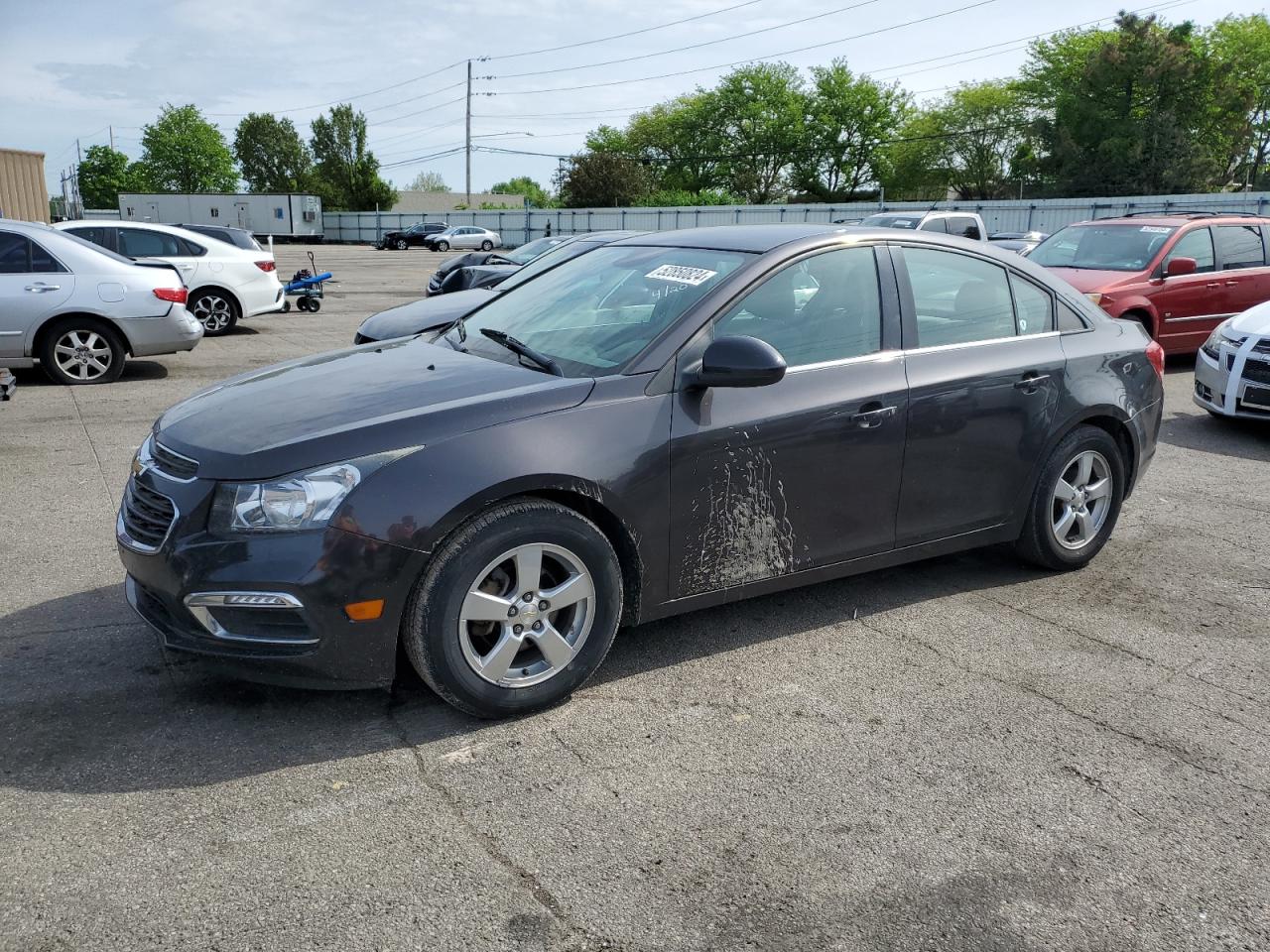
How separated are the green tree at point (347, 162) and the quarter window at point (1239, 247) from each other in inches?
3589

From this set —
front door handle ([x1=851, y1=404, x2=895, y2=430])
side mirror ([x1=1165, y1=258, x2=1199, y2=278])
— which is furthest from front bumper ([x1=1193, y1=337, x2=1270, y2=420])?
front door handle ([x1=851, y1=404, x2=895, y2=430])

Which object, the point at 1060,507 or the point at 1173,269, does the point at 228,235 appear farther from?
the point at 1060,507

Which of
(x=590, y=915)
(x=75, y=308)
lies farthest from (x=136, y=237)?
(x=590, y=915)

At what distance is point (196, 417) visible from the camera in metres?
3.80

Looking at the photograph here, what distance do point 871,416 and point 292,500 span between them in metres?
2.25

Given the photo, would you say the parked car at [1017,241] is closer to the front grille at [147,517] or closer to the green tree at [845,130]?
the front grille at [147,517]

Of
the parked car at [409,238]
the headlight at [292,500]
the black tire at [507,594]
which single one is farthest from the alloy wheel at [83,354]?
the parked car at [409,238]

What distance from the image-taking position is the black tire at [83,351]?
10.2 meters

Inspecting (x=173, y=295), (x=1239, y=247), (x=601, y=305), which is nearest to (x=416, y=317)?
(x=173, y=295)

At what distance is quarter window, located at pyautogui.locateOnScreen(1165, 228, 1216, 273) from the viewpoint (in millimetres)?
11695

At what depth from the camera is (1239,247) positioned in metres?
12.1

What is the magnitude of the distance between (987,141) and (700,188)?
2853 cm

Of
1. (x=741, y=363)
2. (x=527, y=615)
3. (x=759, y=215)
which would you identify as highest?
(x=759, y=215)

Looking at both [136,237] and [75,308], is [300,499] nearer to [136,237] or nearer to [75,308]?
[75,308]
